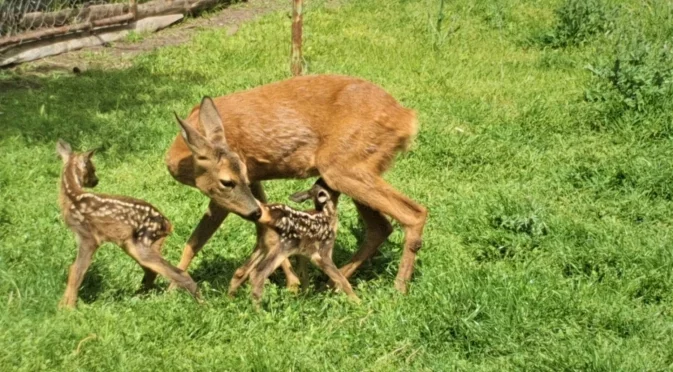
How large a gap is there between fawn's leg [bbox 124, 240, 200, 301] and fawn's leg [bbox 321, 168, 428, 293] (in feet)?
4.03

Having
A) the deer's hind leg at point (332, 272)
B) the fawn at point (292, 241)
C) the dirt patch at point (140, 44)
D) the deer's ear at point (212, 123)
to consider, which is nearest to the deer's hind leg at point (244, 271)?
the fawn at point (292, 241)

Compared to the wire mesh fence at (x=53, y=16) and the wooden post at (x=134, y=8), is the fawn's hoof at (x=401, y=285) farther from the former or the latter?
the wooden post at (x=134, y=8)

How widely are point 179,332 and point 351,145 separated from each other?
6.01 ft

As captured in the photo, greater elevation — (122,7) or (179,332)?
(179,332)

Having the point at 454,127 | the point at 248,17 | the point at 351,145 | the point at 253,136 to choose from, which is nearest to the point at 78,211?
the point at 253,136

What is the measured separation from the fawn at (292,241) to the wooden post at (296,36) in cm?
505

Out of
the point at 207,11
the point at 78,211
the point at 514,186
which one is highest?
the point at 78,211

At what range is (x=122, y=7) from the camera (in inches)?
577

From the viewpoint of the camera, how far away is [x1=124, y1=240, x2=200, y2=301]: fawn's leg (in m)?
6.39

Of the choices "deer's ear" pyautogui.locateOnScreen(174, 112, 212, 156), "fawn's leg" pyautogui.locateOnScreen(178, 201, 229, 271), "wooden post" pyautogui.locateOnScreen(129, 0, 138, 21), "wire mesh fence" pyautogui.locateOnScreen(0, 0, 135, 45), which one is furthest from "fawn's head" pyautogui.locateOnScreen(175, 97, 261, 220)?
"wooden post" pyautogui.locateOnScreen(129, 0, 138, 21)

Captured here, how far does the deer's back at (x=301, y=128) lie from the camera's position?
7047 mm

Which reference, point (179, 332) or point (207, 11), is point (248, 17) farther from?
Answer: point (179, 332)

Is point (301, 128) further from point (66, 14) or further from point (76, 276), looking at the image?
point (66, 14)

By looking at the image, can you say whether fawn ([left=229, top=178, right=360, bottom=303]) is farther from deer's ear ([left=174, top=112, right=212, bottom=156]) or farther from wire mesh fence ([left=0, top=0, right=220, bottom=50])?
wire mesh fence ([left=0, top=0, right=220, bottom=50])
